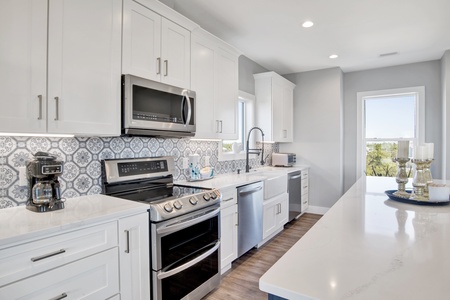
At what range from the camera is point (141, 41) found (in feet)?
6.57

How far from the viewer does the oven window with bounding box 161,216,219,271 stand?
1.79m

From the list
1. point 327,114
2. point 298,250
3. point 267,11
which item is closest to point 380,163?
point 327,114

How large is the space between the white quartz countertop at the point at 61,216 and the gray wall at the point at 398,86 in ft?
14.9

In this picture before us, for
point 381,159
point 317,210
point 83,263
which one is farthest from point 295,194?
point 83,263

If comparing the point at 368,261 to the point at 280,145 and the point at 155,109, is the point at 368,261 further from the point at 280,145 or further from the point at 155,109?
the point at 280,145

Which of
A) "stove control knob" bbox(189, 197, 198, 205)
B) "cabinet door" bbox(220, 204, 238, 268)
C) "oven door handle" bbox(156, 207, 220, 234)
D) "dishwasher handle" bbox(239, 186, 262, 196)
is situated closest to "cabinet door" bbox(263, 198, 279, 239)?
"dishwasher handle" bbox(239, 186, 262, 196)

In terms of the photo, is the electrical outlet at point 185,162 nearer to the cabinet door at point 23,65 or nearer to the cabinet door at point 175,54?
the cabinet door at point 175,54

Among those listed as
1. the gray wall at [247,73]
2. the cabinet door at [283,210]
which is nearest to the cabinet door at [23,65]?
the gray wall at [247,73]

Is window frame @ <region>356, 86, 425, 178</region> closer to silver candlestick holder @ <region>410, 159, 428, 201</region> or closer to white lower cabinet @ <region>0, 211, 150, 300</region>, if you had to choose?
silver candlestick holder @ <region>410, 159, 428, 201</region>

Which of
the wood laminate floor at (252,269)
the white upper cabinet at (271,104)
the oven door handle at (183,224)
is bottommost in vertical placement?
the wood laminate floor at (252,269)

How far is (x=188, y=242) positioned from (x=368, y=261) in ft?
4.60

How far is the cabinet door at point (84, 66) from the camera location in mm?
1523

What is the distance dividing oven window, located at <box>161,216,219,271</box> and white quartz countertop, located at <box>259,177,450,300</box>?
3.46ft

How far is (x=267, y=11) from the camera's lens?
2.75 metres
